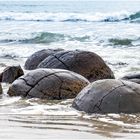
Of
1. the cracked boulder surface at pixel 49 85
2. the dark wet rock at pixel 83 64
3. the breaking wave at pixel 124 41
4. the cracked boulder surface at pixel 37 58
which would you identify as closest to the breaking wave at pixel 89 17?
the breaking wave at pixel 124 41

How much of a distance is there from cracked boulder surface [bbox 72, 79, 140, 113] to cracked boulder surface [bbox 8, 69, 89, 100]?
74cm

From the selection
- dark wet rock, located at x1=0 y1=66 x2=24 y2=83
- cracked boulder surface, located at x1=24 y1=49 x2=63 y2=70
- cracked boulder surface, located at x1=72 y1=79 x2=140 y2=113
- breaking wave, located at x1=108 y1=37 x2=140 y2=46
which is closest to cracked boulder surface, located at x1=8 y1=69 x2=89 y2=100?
cracked boulder surface, located at x1=72 y1=79 x2=140 y2=113

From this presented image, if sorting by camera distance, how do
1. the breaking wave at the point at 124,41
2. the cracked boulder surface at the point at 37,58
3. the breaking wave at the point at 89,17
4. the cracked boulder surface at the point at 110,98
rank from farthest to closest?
the breaking wave at the point at 89,17 → the breaking wave at the point at 124,41 → the cracked boulder surface at the point at 37,58 → the cracked boulder surface at the point at 110,98

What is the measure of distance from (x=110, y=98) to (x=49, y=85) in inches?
49.4

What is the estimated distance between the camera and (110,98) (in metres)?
5.52

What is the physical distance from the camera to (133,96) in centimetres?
551

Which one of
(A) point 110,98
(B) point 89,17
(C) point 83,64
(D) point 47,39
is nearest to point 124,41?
(D) point 47,39

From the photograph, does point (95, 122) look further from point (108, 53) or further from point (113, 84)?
point (108, 53)

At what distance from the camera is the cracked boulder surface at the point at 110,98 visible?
215 inches

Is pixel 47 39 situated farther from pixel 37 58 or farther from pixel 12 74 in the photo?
pixel 12 74

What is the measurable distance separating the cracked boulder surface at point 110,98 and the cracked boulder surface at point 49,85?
29.2 inches

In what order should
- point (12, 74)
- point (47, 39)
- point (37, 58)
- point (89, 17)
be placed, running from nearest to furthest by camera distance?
point (12, 74), point (37, 58), point (47, 39), point (89, 17)

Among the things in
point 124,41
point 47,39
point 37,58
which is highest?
point 37,58

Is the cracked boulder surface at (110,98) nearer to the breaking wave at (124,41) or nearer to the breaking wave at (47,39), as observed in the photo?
the breaking wave at (124,41)
